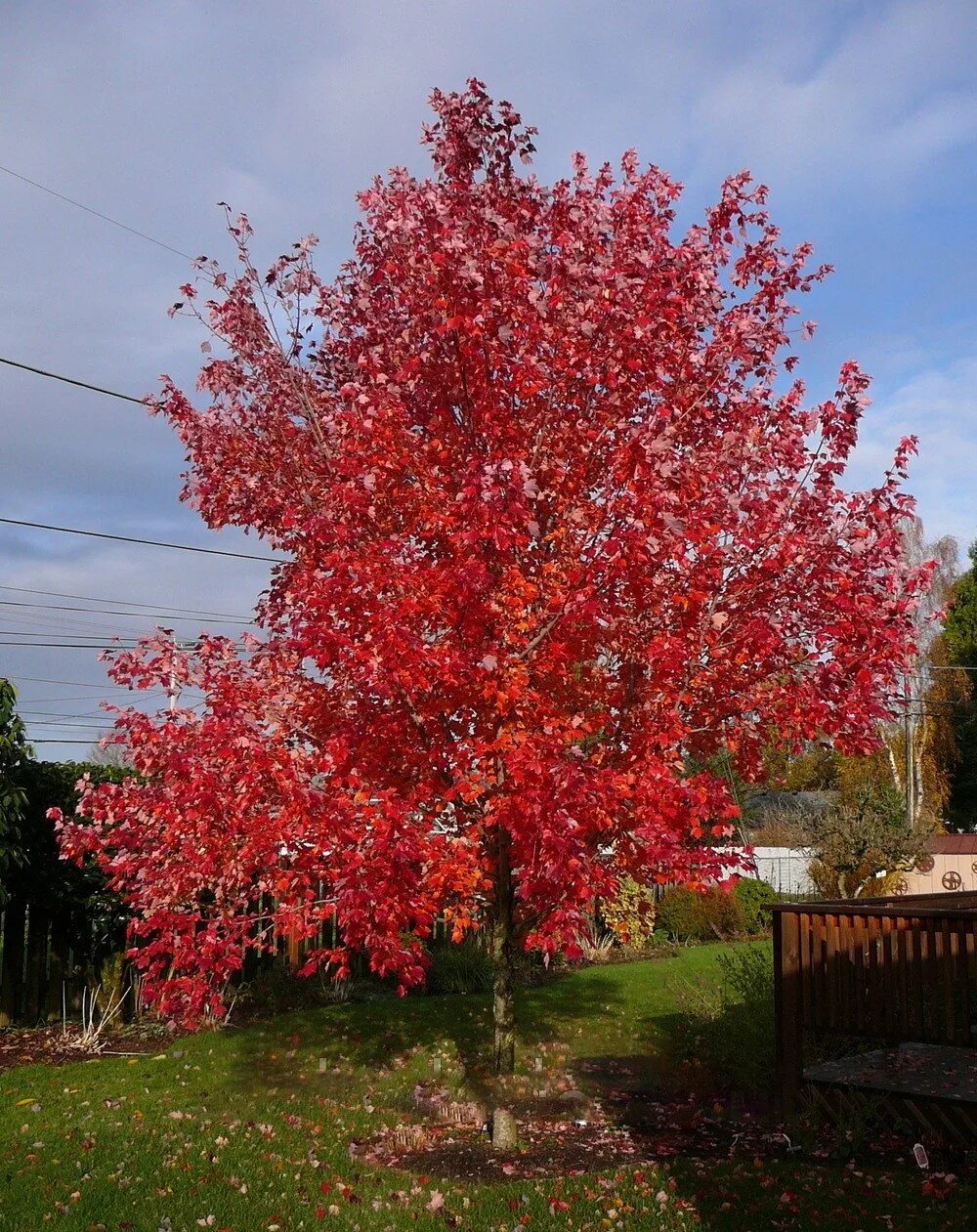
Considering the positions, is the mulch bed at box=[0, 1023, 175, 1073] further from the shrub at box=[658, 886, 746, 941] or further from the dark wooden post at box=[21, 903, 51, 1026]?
the shrub at box=[658, 886, 746, 941]

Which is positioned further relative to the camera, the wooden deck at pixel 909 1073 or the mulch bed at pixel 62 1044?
the mulch bed at pixel 62 1044

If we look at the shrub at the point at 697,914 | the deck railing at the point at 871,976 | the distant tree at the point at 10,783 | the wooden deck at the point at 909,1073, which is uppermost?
the distant tree at the point at 10,783

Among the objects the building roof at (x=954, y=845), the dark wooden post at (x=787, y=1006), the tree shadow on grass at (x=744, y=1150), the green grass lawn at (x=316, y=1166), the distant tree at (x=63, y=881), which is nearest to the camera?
the green grass lawn at (x=316, y=1166)

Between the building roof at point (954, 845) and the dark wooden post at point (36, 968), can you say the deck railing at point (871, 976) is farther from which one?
the building roof at point (954, 845)

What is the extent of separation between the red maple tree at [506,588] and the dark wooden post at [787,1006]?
198 centimetres

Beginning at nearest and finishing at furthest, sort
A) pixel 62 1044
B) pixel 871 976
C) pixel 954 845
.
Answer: pixel 871 976
pixel 62 1044
pixel 954 845

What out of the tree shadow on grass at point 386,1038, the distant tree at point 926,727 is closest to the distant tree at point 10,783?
the tree shadow on grass at point 386,1038

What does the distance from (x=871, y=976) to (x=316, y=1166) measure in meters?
4.45

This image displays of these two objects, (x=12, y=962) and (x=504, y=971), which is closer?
(x=504, y=971)

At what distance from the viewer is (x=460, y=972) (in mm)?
14867

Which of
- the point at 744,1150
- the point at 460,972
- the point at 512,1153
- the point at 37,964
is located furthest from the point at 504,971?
the point at 460,972

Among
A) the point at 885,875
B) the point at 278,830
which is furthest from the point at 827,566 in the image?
the point at 885,875

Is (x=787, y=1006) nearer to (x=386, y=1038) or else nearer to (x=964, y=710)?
(x=386, y=1038)

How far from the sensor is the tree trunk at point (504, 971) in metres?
8.01
